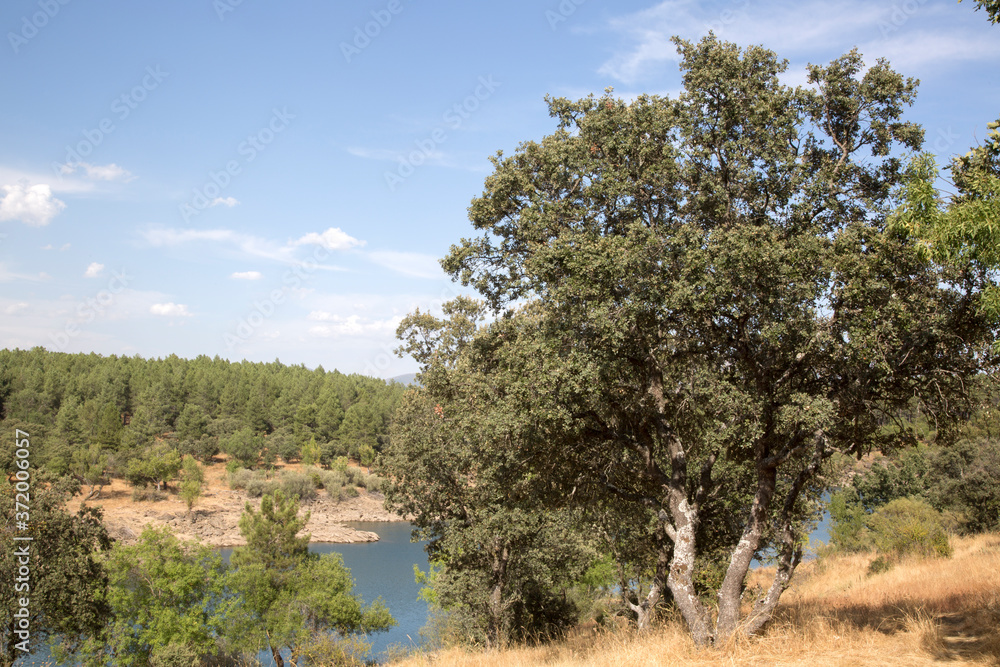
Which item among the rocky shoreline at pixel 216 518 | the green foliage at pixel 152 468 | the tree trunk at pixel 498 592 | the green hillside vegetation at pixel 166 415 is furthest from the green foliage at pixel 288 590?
the green foliage at pixel 152 468

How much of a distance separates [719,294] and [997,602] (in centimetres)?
768

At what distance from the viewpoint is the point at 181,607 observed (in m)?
27.0

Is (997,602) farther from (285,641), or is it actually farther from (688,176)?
Result: (285,641)

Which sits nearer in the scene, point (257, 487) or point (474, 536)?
point (474, 536)

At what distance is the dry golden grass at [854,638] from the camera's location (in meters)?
8.00

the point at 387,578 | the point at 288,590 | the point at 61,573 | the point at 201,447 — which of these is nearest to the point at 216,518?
the point at 201,447

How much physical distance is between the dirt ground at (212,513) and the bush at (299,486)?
3.26 ft

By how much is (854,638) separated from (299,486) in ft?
232

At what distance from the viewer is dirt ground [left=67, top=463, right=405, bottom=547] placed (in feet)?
199

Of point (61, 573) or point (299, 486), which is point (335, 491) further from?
point (61, 573)

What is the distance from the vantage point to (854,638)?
29.5 feet

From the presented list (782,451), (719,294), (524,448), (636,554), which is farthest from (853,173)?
(636,554)

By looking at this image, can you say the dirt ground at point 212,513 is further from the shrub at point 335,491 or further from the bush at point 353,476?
the bush at point 353,476

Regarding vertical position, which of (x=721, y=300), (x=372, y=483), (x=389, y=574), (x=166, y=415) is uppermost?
(x=721, y=300)
